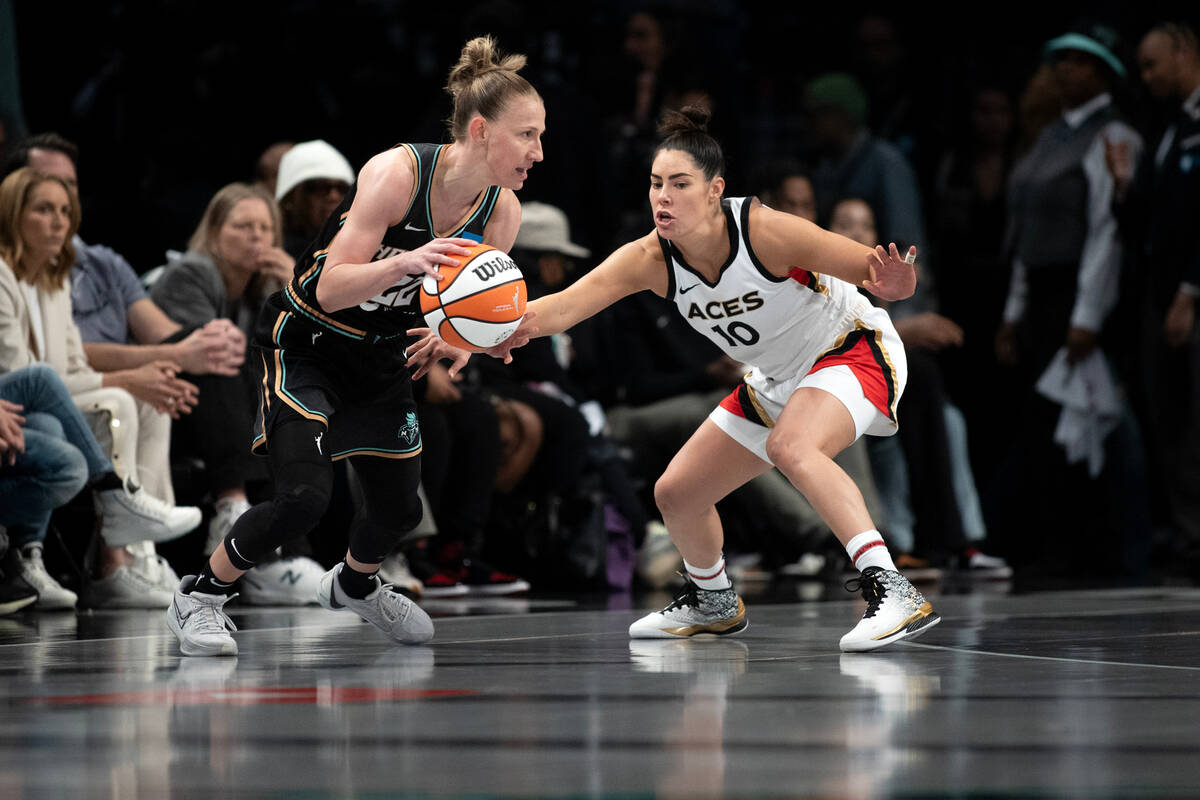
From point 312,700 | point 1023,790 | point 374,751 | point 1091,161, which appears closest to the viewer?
point 1023,790

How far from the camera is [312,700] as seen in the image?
10.8 feet

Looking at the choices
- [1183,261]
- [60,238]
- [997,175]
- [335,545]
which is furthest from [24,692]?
[997,175]

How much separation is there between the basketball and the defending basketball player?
0.17 metres

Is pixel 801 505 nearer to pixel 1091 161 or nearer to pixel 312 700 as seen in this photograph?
pixel 1091 161

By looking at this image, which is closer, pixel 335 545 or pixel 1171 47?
pixel 335 545

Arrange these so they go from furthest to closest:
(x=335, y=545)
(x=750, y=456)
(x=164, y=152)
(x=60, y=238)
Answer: (x=164, y=152)
(x=335, y=545)
(x=60, y=238)
(x=750, y=456)

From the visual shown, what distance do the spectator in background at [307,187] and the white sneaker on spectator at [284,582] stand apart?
1.53 metres

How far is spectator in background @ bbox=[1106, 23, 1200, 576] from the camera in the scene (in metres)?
8.09

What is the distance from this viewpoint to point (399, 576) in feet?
21.5

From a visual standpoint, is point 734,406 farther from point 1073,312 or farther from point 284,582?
point 1073,312

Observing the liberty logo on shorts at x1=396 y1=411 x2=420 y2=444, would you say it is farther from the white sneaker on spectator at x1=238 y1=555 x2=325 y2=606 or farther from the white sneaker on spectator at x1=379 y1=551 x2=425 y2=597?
the white sneaker on spectator at x1=379 y1=551 x2=425 y2=597

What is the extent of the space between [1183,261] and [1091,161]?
747 millimetres

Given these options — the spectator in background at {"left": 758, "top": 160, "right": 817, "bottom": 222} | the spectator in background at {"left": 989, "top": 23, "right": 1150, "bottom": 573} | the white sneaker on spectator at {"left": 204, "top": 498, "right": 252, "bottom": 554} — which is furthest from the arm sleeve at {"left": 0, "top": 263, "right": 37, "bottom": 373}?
the spectator in background at {"left": 989, "top": 23, "right": 1150, "bottom": 573}

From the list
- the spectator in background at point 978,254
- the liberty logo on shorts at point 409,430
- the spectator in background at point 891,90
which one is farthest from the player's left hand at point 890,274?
the spectator in background at point 891,90
